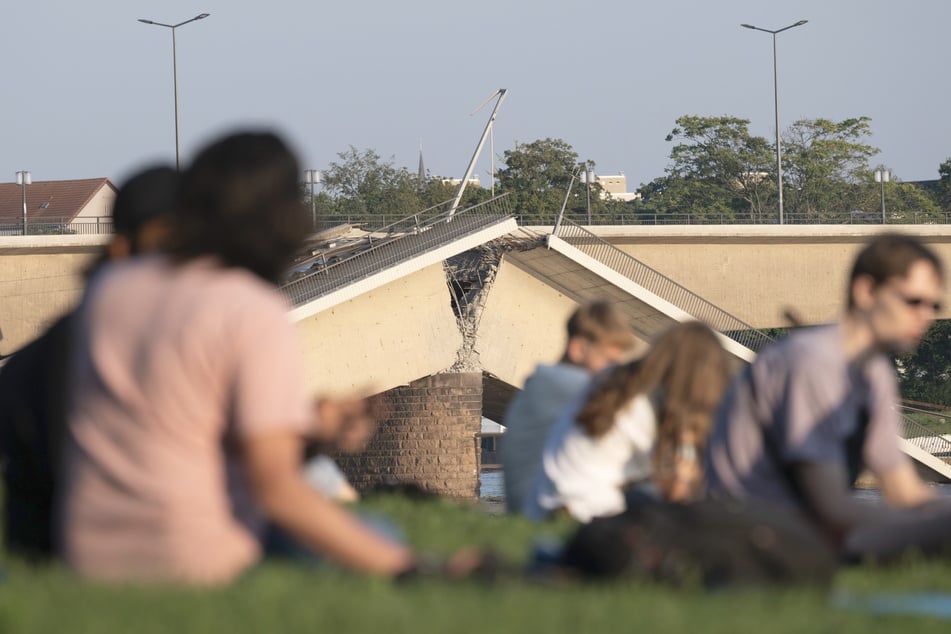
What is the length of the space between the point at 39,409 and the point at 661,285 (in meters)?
30.7

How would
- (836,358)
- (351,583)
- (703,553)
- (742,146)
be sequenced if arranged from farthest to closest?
(742,146) → (836,358) → (703,553) → (351,583)

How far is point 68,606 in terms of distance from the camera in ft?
11.4

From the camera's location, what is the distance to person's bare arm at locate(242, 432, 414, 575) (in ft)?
10.8

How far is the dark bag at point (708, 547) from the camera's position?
13.3 feet

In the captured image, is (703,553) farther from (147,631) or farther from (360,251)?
(360,251)

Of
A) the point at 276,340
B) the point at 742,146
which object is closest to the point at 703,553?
the point at 276,340

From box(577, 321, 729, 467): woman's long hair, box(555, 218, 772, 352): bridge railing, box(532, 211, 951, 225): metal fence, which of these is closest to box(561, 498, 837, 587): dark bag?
box(577, 321, 729, 467): woman's long hair

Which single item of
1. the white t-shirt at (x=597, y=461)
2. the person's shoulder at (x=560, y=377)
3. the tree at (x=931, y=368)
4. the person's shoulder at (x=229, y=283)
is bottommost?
the tree at (x=931, y=368)

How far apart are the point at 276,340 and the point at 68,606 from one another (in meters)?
0.85

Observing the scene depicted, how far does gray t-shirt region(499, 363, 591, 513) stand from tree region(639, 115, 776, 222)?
71.0m

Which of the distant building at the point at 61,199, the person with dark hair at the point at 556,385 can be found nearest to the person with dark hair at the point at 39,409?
the person with dark hair at the point at 556,385

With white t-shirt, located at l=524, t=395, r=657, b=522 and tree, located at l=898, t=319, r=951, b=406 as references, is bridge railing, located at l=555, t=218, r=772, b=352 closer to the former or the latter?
white t-shirt, located at l=524, t=395, r=657, b=522

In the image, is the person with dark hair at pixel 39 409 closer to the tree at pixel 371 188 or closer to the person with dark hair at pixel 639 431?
the person with dark hair at pixel 639 431

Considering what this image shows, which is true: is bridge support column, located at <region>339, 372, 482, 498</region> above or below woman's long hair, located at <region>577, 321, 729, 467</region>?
below
